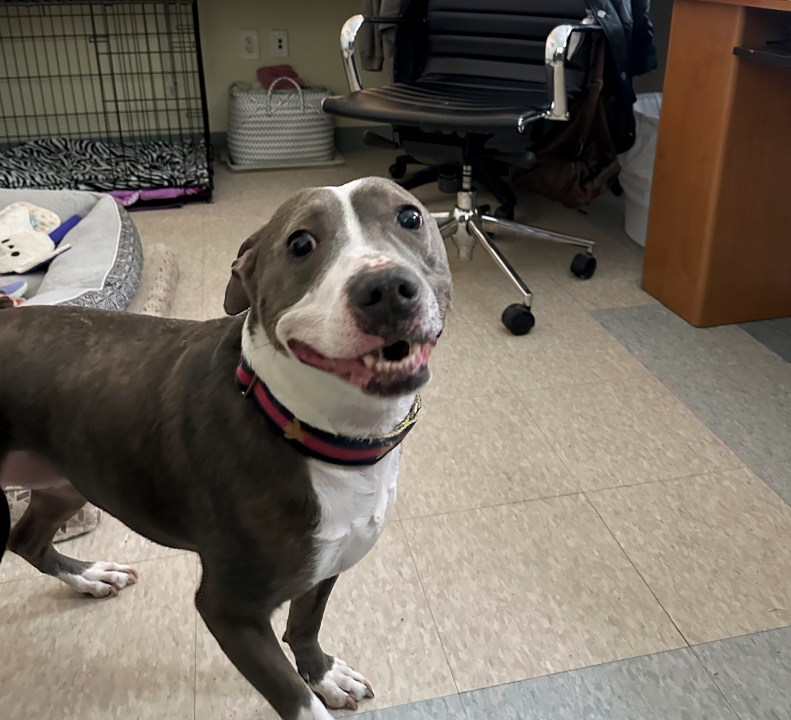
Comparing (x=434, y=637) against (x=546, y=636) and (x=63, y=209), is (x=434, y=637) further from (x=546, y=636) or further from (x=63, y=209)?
(x=63, y=209)

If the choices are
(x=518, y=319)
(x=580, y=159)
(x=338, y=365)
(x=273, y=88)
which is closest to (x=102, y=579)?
(x=338, y=365)

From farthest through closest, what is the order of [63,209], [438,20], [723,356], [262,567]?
[438,20] → [63,209] → [723,356] → [262,567]

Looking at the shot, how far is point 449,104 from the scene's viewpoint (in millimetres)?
2314

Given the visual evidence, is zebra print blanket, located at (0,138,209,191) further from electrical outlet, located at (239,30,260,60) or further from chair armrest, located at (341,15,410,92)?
chair armrest, located at (341,15,410,92)

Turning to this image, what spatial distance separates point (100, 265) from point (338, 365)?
5.20 feet

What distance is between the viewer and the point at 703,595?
1366 millimetres

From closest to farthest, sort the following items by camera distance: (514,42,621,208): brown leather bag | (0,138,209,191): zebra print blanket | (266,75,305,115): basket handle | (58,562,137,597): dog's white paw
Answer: (58,562,137,597): dog's white paw
(514,42,621,208): brown leather bag
(0,138,209,191): zebra print blanket
(266,75,305,115): basket handle

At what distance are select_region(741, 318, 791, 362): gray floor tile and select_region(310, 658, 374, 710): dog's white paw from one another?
4.79ft

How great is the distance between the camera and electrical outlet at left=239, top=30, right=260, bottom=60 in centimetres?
378

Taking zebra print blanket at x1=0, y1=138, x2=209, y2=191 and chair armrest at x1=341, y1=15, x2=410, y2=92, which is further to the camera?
zebra print blanket at x1=0, y1=138, x2=209, y2=191

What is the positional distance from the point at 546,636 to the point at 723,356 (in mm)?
1121

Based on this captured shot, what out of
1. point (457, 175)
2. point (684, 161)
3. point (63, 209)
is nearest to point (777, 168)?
point (684, 161)

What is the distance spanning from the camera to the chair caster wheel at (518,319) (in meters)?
2.20

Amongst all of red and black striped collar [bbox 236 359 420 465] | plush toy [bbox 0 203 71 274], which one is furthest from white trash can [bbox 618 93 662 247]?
red and black striped collar [bbox 236 359 420 465]
